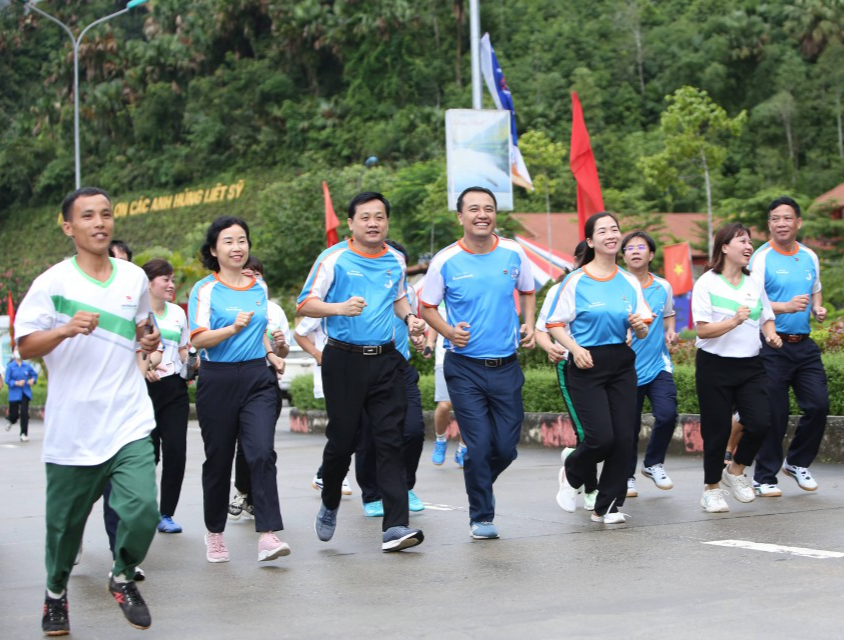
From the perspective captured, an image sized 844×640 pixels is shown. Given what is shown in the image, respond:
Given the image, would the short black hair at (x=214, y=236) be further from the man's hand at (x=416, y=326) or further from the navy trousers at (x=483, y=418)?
the navy trousers at (x=483, y=418)

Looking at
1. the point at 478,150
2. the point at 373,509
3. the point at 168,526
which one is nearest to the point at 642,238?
the point at 373,509

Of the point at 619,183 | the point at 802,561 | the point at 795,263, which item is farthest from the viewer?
the point at 619,183

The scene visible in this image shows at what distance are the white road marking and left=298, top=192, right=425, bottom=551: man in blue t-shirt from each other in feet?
5.40

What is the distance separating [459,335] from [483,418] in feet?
1.67

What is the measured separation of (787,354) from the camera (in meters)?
9.20

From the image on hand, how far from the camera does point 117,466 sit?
217 inches

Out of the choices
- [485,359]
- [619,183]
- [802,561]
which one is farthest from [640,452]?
[619,183]

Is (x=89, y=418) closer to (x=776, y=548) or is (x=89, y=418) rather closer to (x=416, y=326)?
(x=416, y=326)

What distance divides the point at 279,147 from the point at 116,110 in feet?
39.6

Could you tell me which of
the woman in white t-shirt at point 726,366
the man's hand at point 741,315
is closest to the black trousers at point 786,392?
→ the woman in white t-shirt at point 726,366

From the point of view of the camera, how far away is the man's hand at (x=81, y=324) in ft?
17.1

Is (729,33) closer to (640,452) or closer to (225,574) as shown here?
(640,452)

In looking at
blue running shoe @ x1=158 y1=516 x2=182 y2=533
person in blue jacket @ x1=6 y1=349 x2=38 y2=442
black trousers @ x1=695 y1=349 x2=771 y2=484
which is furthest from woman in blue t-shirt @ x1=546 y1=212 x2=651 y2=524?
person in blue jacket @ x1=6 y1=349 x2=38 y2=442

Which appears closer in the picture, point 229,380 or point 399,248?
point 229,380
